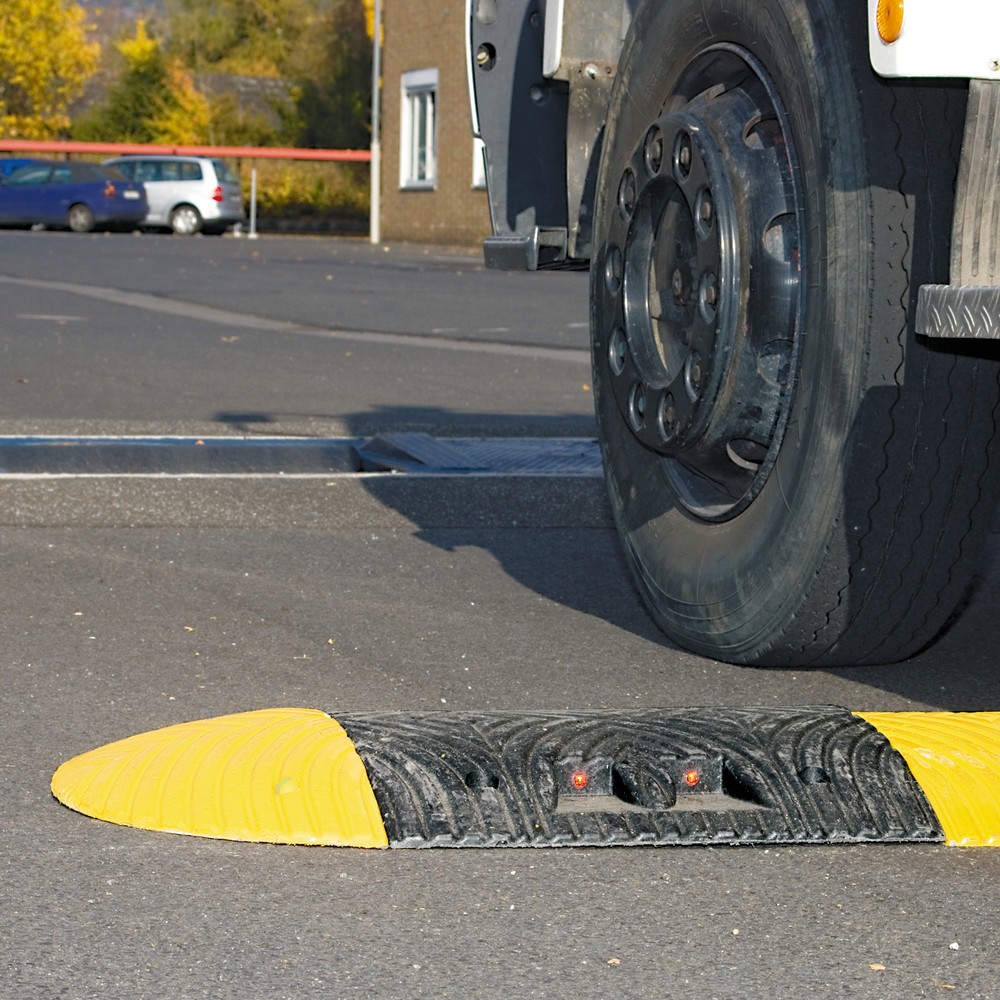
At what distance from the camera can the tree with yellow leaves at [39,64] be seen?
52844 mm

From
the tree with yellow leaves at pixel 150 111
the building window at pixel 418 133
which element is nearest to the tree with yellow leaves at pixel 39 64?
the tree with yellow leaves at pixel 150 111

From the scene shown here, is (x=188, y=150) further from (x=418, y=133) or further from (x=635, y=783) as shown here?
(x=635, y=783)

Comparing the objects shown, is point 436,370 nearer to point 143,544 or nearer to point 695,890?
point 143,544

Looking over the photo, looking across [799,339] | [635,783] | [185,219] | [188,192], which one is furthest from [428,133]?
[635,783]

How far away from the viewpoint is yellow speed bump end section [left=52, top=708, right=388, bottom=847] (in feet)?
8.23

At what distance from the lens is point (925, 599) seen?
315cm

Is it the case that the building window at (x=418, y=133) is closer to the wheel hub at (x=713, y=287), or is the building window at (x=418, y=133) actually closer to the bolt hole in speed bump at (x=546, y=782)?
the wheel hub at (x=713, y=287)

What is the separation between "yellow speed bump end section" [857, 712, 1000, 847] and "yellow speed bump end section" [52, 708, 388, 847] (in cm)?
79

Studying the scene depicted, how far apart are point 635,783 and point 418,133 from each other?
114ft

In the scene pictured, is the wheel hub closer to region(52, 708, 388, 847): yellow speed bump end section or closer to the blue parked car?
region(52, 708, 388, 847): yellow speed bump end section

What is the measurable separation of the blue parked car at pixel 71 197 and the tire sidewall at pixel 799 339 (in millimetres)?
32423

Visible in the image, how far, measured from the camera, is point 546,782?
8.57 feet

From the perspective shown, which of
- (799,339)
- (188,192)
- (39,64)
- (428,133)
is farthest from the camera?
(39,64)

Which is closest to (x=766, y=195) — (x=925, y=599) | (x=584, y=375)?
(x=925, y=599)
